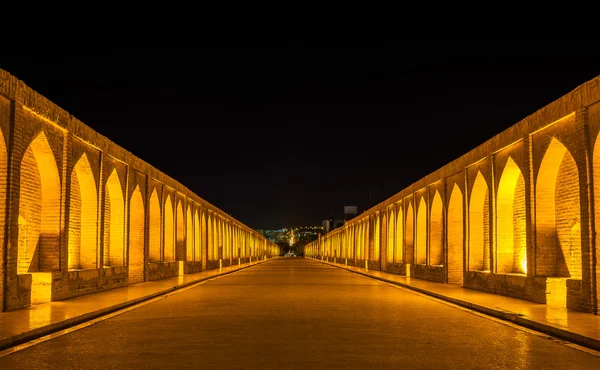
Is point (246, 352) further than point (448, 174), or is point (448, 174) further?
point (448, 174)

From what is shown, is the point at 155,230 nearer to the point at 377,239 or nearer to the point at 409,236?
the point at 409,236

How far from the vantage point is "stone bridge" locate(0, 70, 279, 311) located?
13.0 m

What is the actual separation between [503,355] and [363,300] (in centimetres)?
900

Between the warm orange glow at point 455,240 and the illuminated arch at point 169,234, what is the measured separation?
45.2ft

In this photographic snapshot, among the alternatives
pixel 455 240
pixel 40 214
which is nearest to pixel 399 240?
pixel 455 240

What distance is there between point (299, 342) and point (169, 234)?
2369cm

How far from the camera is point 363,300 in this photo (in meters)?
17.0

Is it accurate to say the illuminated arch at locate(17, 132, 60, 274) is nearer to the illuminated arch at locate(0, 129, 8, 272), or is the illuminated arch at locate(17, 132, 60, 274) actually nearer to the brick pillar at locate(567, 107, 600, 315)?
the illuminated arch at locate(0, 129, 8, 272)

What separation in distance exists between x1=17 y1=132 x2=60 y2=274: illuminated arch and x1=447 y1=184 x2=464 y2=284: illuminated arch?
46.2 feet

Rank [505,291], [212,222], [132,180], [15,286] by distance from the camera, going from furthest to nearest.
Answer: [212,222], [132,180], [505,291], [15,286]

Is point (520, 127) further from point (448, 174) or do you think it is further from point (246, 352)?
point (246, 352)

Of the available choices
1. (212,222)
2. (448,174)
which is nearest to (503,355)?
(448,174)

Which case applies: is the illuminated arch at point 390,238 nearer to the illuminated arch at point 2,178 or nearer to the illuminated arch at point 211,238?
the illuminated arch at point 211,238

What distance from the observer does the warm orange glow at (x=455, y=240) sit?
2383cm
